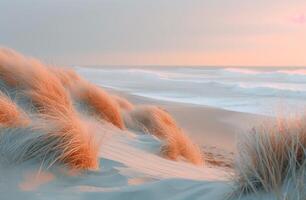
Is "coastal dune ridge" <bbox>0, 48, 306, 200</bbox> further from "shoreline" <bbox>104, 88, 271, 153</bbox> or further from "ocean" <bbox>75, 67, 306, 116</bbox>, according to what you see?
"shoreline" <bbox>104, 88, 271, 153</bbox>

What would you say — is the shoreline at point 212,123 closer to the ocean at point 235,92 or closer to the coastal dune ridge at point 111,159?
the ocean at point 235,92

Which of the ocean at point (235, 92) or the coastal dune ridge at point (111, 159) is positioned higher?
the coastal dune ridge at point (111, 159)

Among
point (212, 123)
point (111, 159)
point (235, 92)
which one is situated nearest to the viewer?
point (111, 159)

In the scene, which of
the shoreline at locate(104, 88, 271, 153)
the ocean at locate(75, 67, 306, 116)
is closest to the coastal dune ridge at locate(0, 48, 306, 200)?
the ocean at locate(75, 67, 306, 116)

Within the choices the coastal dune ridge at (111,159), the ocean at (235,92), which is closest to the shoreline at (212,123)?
the ocean at (235,92)

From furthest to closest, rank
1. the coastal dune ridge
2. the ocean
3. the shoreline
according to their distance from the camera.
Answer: the ocean, the shoreline, the coastal dune ridge

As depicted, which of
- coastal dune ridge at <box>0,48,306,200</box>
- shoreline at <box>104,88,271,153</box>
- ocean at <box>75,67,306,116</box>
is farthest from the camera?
ocean at <box>75,67,306,116</box>

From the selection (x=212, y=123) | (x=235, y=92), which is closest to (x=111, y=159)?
(x=212, y=123)

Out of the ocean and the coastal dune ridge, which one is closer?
the coastal dune ridge

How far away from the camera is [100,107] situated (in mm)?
6402

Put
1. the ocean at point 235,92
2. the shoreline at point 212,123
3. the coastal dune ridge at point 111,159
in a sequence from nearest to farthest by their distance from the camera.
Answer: the coastal dune ridge at point 111,159 < the shoreline at point 212,123 < the ocean at point 235,92

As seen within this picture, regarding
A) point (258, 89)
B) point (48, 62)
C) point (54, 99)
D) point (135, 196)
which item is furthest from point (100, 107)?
point (258, 89)

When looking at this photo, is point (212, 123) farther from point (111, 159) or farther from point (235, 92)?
point (235, 92)

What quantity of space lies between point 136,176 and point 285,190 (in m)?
1.39
